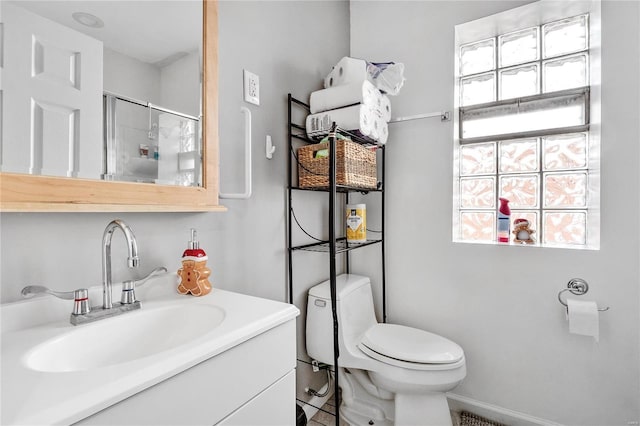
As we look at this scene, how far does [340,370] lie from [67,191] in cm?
145

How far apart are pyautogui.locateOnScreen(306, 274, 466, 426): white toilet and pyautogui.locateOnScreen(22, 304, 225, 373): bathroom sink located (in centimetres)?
79

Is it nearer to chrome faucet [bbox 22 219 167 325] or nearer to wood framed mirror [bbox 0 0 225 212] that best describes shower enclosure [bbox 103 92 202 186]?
wood framed mirror [bbox 0 0 225 212]

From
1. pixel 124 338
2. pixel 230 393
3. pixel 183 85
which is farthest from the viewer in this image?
pixel 183 85

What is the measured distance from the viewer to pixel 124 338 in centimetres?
78

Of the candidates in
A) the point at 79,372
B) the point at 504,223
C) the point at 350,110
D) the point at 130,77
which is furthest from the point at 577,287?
the point at 130,77

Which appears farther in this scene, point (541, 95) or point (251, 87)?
point (541, 95)

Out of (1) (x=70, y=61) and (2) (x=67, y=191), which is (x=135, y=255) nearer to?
(2) (x=67, y=191)

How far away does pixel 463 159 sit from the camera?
6.11 ft

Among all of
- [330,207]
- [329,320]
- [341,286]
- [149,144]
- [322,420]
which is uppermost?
[149,144]

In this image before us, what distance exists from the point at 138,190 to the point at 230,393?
60 centimetres

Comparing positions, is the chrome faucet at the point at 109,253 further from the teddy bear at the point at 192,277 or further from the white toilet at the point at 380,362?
the white toilet at the point at 380,362

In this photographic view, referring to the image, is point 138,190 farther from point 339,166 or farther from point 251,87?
point 339,166

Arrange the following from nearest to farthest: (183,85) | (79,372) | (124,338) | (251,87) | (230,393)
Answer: (79,372) → (230,393) → (124,338) → (183,85) → (251,87)

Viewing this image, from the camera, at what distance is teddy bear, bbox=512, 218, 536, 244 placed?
1.62m
